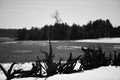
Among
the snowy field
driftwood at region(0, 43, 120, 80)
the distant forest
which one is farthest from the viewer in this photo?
the distant forest

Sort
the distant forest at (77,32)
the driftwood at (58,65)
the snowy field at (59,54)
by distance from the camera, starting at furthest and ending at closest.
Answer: the distant forest at (77,32) < the driftwood at (58,65) < the snowy field at (59,54)

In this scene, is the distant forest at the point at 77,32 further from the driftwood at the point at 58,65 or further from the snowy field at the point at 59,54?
the driftwood at the point at 58,65

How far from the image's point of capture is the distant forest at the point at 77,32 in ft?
303

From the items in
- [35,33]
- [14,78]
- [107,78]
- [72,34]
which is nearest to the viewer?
[107,78]

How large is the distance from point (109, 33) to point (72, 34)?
21715 millimetres

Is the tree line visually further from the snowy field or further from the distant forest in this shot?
the snowy field

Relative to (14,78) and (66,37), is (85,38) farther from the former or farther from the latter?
(14,78)

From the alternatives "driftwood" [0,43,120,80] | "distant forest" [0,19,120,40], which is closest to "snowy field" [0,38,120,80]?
"driftwood" [0,43,120,80]

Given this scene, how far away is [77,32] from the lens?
315 feet

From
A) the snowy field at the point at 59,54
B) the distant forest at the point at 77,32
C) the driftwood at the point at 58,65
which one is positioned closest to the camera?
the snowy field at the point at 59,54

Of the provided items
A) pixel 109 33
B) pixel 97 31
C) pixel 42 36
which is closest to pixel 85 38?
pixel 97 31

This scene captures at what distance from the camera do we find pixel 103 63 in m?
9.86

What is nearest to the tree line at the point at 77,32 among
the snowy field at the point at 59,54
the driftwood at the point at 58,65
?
the snowy field at the point at 59,54

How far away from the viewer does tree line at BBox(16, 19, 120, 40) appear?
9250 centimetres
